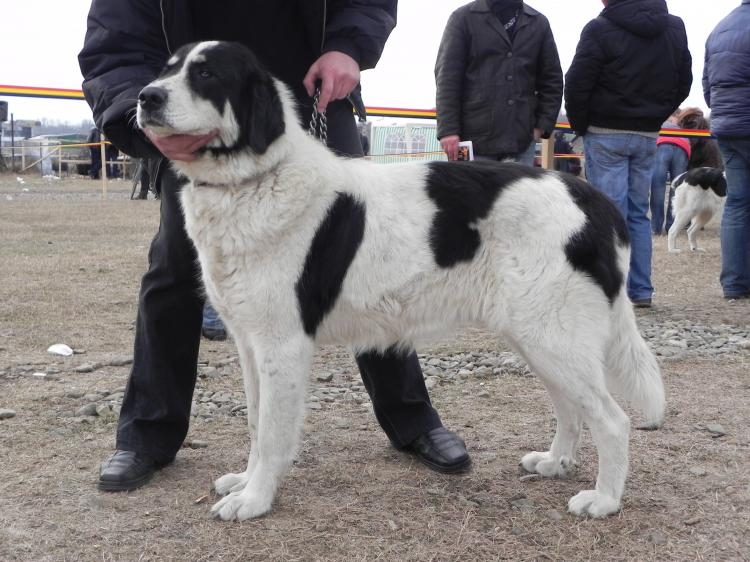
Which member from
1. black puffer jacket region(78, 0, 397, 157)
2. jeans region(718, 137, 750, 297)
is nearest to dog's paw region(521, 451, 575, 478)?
black puffer jacket region(78, 0, 397, 157)

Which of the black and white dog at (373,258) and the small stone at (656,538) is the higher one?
the black and white dog at (373,258)

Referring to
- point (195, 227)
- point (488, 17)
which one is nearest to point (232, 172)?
point (195, 227)

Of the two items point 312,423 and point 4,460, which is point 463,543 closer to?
point 312,423

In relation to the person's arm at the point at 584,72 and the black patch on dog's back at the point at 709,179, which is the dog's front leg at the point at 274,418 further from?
the black patch on dog's back at the point at 709,179

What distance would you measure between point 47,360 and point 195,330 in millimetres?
1960

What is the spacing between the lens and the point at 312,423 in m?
3.60

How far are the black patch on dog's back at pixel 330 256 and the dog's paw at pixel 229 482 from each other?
25.3 inches

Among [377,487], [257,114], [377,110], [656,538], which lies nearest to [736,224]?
[656,538]

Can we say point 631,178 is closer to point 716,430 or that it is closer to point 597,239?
point 716,430

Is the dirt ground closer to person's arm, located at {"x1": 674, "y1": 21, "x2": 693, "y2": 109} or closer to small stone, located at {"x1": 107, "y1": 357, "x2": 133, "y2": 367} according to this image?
small stone, located at {"x1": 107, "y1": 357, "x2": 133, "y2": 367}

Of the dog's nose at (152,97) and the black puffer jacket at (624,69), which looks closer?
the dog's nose at (152,97)

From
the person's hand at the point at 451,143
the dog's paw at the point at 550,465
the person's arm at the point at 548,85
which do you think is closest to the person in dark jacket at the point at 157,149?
the dog's paw at the point at 550,465

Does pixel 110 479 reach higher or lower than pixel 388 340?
lower

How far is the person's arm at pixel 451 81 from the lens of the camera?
560cm
